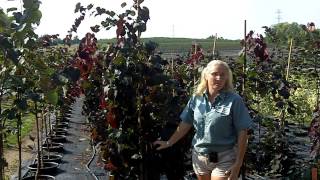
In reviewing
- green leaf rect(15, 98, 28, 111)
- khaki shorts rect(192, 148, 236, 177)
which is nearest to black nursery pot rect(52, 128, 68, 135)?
khaki shorts rect(192, 148, 236, 177)

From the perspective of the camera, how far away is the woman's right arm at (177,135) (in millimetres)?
3908

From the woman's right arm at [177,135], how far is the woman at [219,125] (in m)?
0.18

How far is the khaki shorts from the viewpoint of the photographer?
3.60 meters

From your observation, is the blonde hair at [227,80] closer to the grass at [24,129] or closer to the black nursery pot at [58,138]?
the black nursery pot at [58,138]

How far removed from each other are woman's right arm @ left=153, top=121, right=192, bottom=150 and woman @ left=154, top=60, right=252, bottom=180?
179 millimetres

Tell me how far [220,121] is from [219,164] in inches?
12.8

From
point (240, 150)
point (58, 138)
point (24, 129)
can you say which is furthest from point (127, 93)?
point (24, 129)

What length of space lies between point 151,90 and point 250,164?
2.39m

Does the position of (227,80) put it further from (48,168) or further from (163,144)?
(48,168)

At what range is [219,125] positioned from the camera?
3.55 meters

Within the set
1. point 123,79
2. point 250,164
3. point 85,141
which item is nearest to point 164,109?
point 123,79

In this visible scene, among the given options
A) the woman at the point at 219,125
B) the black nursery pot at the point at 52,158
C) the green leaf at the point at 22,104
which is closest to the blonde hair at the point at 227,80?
the woman at the point at 219,125

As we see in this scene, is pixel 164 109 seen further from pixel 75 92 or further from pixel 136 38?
pixel 75 92

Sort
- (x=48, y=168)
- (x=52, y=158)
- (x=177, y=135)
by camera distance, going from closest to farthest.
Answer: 1. (x=177, y=135)
2. (x=48, y=168)
3. (x=52, y=158)
